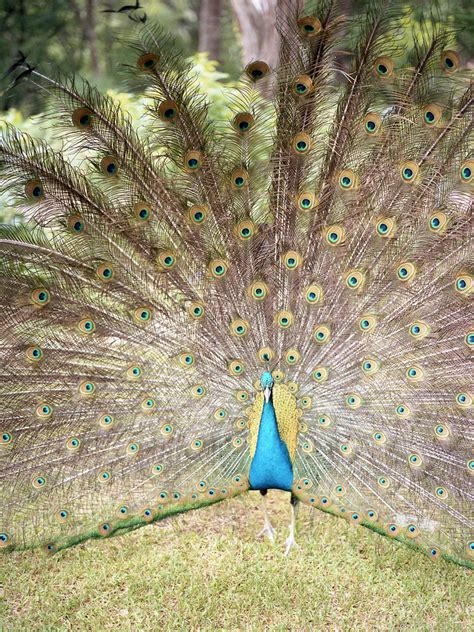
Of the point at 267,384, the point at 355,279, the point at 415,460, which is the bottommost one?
the point at 415,460

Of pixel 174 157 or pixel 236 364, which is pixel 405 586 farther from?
pixel 174 157

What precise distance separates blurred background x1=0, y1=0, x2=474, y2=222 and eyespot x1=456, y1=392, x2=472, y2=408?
1.67 meters

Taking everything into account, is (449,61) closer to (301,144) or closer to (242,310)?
(301,144)

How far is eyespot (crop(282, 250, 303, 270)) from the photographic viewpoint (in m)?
3.37

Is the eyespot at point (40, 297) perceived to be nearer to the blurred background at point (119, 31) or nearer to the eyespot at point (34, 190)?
the eyespot at point (34, 190)

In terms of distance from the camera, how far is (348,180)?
323 cm

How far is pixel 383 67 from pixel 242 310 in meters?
1.36

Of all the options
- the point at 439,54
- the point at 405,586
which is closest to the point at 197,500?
the point at 405,586

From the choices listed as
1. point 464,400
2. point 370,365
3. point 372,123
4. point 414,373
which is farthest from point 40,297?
point 464,400

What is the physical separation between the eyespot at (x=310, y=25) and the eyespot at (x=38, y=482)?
8.17 feet

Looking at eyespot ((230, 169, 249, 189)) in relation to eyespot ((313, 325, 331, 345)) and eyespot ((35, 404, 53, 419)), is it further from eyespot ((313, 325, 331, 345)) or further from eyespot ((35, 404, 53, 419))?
eyespot ((35, 404, 53, 419))

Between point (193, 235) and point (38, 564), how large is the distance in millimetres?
2116

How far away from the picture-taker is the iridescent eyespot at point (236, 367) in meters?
3.49

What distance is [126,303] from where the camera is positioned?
3.39 metres
